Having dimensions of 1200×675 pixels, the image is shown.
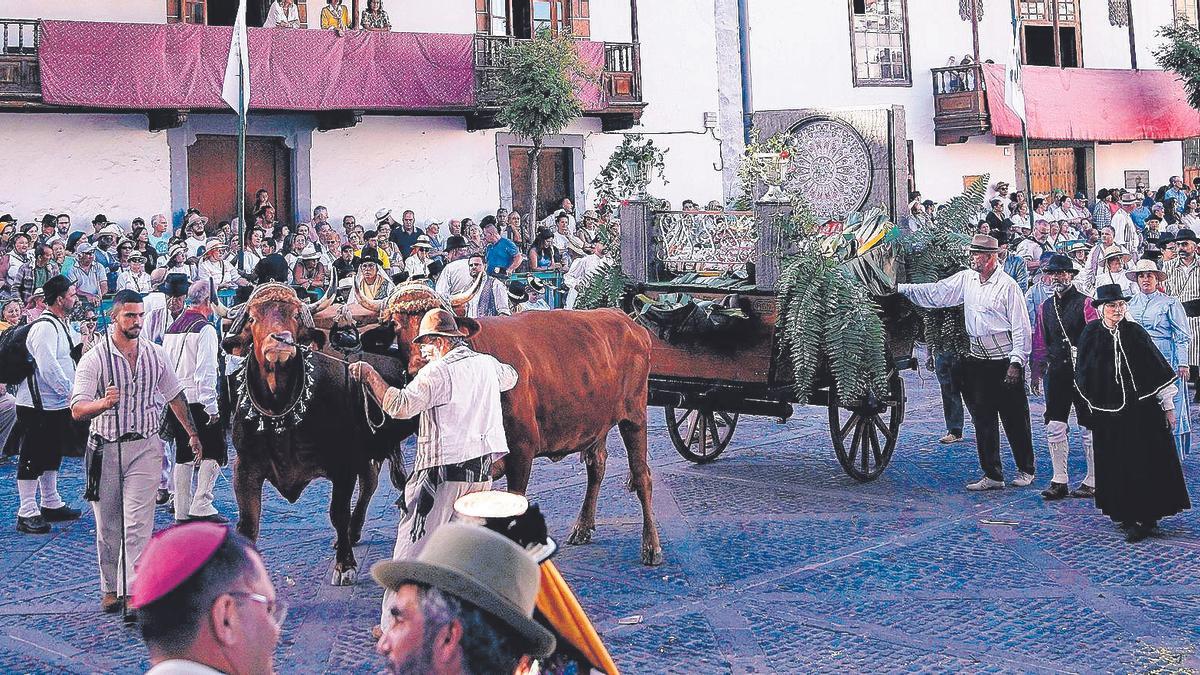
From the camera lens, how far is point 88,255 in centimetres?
1664

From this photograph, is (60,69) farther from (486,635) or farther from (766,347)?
(486,635)

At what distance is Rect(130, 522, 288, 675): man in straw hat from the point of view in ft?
9.85

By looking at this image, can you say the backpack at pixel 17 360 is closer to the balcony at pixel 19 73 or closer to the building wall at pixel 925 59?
the balcony at pixel 19 73

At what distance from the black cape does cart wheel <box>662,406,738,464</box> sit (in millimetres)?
3074

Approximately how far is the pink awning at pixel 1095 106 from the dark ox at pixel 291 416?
23.2 meters

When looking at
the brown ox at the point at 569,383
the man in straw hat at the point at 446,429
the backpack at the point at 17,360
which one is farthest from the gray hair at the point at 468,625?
the backpack at the point at 17,360

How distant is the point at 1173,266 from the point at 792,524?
6119 mm

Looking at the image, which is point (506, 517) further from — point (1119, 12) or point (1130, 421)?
point (1119, 12)

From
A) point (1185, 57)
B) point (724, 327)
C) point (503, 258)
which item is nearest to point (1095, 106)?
point (1185, 57)

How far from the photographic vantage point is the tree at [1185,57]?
30219 millimetres

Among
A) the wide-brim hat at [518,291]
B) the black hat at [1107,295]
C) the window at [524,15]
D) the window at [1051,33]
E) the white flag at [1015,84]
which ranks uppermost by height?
the window at [1051,33]

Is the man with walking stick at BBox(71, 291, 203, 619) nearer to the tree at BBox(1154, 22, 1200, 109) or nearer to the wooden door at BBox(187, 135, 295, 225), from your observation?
the wooden door at BBox(187, 135, 295, 225)

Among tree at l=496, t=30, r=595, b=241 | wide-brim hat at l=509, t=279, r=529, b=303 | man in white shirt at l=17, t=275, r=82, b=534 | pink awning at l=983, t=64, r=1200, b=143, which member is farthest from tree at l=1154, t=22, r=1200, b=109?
man in white shirt at l=17, t=275, r=82, b=534

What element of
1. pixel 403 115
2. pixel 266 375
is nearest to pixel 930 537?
pixel 266 375
